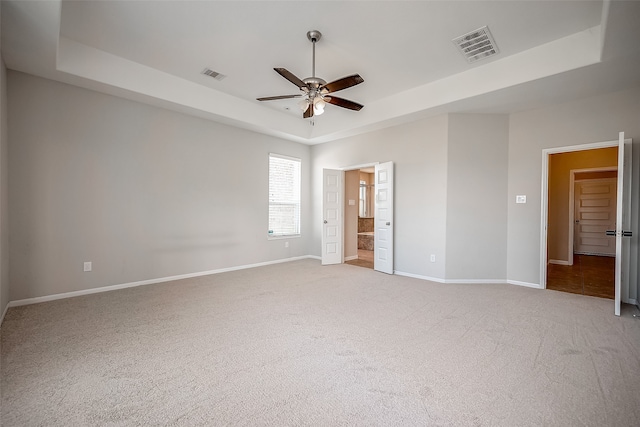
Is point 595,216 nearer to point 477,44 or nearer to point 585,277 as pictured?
point 585,277

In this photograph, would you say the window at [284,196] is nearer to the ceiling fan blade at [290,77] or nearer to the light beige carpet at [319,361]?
the light beige carpet at [319,361]

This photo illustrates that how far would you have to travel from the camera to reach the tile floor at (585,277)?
13.6 feet

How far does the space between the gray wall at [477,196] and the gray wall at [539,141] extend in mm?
128

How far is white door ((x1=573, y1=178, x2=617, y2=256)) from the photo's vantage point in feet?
24.1

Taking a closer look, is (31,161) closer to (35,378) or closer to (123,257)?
(123,257)

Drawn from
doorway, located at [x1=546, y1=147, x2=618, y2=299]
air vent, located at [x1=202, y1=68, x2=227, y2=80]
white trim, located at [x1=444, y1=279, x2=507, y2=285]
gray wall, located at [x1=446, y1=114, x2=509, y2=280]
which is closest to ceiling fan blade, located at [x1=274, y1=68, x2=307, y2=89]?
air vent, located at [x1=202, y1=68, x2=227, y2=80]

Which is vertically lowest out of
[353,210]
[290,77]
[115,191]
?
[353,210]

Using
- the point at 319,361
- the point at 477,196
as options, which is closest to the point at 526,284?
the point at 477,196

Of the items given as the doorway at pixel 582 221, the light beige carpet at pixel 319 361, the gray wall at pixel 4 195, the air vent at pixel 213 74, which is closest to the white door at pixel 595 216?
the doorway at pixel 582 221

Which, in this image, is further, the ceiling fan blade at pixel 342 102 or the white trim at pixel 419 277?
the white trim at pixel 419 277

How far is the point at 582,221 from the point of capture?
7.89 m

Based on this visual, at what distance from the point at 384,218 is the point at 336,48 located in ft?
10.2

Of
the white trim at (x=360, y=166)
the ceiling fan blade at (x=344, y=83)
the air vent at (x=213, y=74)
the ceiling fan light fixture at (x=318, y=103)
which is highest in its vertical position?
the air vent at (x=213, y=74)

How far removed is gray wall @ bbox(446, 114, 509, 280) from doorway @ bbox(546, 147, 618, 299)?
38.2 inches
